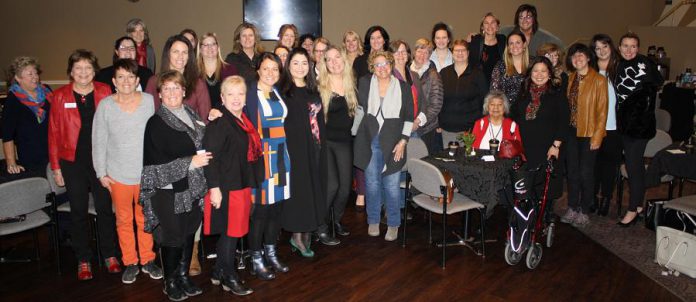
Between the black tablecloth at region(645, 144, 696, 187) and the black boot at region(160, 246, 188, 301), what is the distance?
→ 380 centimetres

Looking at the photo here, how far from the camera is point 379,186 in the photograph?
4410mm

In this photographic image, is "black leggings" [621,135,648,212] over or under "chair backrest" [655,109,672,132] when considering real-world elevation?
under

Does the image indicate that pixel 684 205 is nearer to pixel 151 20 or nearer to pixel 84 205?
pixel 84 205

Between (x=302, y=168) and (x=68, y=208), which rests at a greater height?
(x=302, y=168)

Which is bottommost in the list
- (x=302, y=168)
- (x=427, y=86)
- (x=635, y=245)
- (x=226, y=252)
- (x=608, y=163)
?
(x=635, y=245)

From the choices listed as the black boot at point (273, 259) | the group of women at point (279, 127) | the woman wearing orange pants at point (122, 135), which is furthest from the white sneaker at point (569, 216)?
the woman wearing orange pants at point (122, 135)

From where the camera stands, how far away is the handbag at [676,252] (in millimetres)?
3641

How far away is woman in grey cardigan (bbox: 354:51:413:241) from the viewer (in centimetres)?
422

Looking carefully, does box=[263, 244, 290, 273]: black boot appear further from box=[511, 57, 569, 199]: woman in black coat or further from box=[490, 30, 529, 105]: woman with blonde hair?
box=[490, 30, 529, 105]: woman with blonde hair

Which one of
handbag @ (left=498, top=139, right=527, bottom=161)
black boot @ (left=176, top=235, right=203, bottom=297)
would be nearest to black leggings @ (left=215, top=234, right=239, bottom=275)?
black boot @ (left=176, top=235, right=203, bottom=297)

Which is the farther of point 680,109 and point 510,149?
point 680,109

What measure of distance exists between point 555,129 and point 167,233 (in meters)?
3.10

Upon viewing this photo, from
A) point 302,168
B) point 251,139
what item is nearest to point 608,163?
point 302,168

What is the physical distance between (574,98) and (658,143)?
1.17 meters
